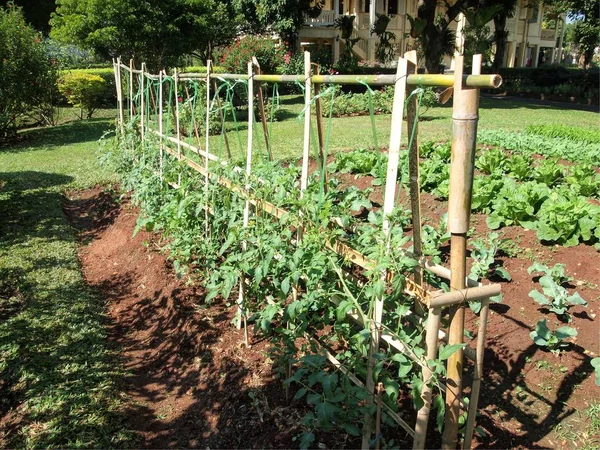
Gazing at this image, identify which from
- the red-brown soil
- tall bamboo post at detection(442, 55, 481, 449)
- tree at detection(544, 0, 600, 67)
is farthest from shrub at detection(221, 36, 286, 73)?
tree at detection(544, 0, 600, 67)

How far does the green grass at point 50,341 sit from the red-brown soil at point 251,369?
16 centimetres

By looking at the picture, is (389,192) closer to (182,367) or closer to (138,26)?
(182,367)

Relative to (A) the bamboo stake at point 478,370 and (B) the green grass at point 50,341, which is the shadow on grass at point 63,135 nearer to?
(B) the green grass at point 50,341

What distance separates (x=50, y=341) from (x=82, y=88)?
13.6 meters

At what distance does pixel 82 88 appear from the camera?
15547 mm

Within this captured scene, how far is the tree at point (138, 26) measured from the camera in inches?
625

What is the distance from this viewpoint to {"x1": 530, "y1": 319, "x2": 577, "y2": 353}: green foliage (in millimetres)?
3154

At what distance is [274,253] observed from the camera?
2900 millimetres

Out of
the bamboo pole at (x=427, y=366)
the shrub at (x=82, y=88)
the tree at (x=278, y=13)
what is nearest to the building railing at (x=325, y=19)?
the tree at (x=278, y=13)

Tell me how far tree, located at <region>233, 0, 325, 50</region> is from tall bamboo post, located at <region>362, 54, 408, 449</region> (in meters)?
21.2

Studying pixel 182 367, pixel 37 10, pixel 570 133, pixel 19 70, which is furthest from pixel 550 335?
pixel 37 10

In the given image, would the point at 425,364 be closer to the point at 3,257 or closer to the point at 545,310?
the point at 545,310

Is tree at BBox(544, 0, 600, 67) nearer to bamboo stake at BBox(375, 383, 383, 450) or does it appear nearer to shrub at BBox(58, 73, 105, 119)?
shrub at BBox(58, 73, 105, 119)

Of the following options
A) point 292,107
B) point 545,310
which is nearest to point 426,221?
point 545,310
